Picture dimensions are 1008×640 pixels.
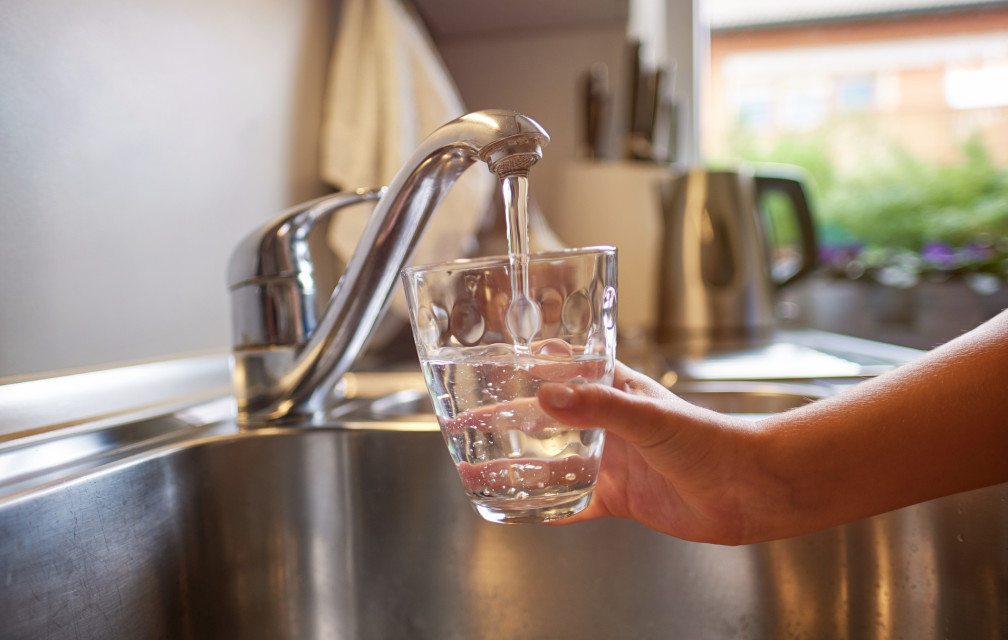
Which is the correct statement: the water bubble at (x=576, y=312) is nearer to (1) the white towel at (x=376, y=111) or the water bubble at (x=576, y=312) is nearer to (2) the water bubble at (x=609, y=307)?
(2) the water bubble at (x=609, y=307)

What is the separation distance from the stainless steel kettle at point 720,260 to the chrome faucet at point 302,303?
0.80 m

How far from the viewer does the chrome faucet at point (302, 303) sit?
45 cm

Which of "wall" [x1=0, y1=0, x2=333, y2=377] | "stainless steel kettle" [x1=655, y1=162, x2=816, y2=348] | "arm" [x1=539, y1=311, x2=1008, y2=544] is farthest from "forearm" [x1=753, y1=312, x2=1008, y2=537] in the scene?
"stainless steel kettle" [x1=655, y1=162, x2=816, y2=348]

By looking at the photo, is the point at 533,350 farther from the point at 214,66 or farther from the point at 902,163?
the point at 902,163

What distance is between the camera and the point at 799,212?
1277mm

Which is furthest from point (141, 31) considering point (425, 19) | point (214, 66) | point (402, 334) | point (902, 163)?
point (902, 163)

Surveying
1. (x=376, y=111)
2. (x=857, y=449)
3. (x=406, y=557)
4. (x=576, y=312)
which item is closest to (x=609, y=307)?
(x=576, y=312)

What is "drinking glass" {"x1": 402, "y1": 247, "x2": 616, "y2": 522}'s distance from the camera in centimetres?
30

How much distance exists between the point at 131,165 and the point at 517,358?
38 cm

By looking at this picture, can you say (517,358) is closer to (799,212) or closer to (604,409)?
(604,409)

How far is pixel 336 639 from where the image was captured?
18.2 inches

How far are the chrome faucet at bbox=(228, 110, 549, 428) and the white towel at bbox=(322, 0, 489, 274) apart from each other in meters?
0.28

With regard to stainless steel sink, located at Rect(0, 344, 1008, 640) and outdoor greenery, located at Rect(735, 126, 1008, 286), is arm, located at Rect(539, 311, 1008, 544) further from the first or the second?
outdoor greenery, located at Rect(735, 126, 1008, 286)

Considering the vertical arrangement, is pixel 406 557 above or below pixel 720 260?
below
